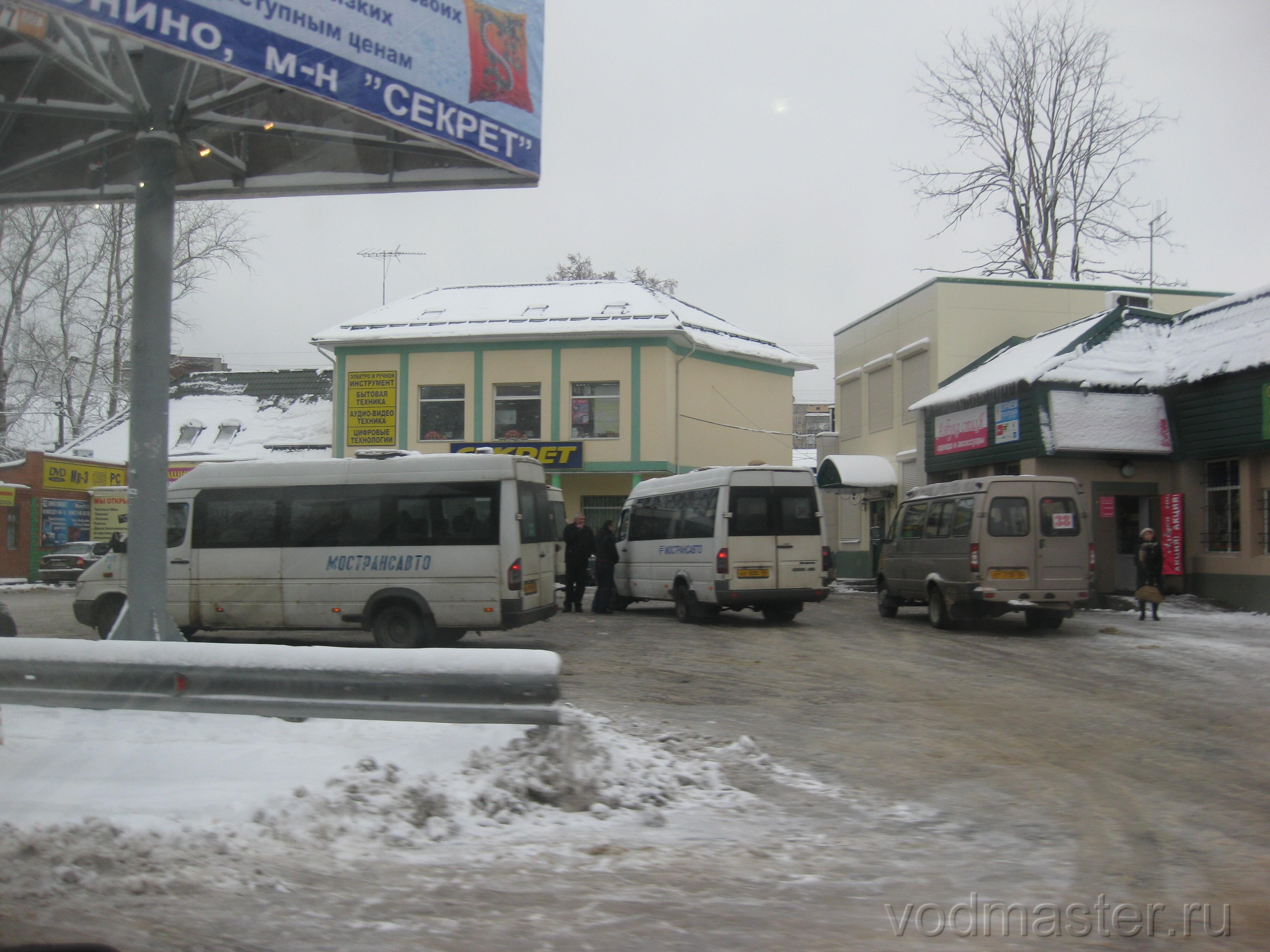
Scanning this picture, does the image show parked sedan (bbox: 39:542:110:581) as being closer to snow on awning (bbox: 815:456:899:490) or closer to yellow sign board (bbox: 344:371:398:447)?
yellow sign board (bbox: 344:371:398:447)

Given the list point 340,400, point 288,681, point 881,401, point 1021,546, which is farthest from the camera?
point 340,400

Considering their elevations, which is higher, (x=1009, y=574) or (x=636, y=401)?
(x=636, y=401)

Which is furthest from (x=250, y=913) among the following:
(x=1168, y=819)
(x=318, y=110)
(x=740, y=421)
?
(x=740, y=421)

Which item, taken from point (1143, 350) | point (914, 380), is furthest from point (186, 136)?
point (914, 380)

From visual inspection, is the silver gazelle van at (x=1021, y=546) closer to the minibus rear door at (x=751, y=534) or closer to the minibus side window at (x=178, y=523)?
the minibus rear door at (x=751, y=534)

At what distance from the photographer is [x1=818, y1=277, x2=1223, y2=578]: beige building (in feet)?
82.1

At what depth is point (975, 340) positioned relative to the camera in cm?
2506

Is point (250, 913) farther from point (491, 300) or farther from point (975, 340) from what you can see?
point (491, 300)

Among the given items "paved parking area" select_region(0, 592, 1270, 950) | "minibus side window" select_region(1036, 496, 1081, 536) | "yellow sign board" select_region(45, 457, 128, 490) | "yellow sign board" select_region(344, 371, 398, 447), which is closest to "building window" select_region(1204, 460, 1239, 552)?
"minibus side window" select_region(1036, 496, 1081, 536)

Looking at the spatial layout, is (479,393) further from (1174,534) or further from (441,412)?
(1174,534)

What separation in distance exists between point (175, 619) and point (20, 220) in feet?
60.5

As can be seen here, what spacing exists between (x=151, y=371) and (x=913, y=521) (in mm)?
12313

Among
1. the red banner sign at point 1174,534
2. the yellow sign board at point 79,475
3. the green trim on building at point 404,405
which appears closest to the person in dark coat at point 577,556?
the red banner sign at point 1174,534

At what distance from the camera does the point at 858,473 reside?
26.9 m
